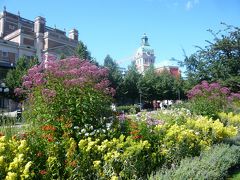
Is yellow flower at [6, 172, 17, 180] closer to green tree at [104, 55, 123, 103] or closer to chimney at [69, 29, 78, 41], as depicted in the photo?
green tree at [104, 55, 123, 103]

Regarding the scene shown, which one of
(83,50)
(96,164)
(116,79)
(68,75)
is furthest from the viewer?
(116,79)

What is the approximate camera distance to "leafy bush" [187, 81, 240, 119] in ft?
41.3

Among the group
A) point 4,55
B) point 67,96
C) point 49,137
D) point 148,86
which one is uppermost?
point 4,55

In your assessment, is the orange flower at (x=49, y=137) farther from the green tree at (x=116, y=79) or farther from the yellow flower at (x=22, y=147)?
the green tree at (x=116, y=79)

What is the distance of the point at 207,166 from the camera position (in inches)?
234

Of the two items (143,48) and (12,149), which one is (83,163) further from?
(143,48)

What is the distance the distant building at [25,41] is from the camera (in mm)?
47628

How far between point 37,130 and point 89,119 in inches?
43.0

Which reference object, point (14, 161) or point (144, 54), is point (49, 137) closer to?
point (14, 161)

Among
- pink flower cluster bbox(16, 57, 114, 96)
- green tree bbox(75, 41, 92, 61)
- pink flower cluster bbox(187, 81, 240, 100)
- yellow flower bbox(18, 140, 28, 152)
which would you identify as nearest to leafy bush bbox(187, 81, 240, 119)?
pink flower cluster bbox(187, 81, 240, 100)

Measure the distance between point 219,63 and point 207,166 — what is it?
527 inches

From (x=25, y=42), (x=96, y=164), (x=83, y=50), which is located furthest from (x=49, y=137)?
(x=25, y=42)

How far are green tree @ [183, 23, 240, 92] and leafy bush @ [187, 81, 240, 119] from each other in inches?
79.8

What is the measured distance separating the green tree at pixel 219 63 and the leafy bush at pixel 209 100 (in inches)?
79.8
